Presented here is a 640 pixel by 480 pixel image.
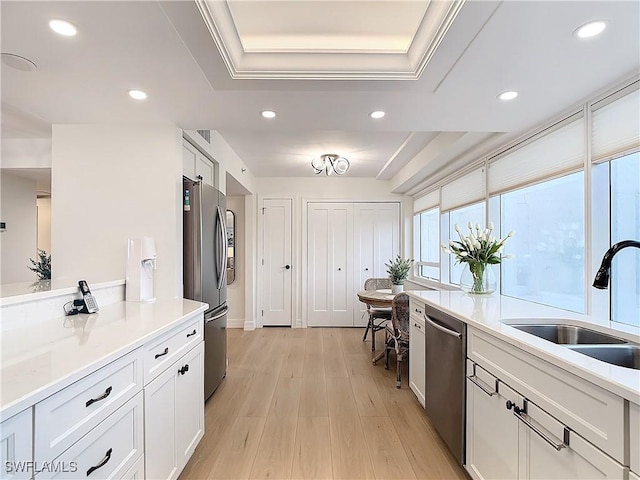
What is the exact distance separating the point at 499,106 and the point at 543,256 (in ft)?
4.17

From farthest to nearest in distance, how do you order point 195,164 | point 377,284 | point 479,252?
point 377,284 → point 195,164 → point 479,252

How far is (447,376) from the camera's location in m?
2.06

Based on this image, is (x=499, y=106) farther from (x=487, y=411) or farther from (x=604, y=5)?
(x=487, y=411)

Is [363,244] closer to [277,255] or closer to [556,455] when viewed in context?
[277,255]

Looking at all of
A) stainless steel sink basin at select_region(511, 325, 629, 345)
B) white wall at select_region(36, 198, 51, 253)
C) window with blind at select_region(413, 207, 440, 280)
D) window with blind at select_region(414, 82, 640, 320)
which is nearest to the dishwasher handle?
stainless steel sink basin at select_region(511, 325, 629, 345)

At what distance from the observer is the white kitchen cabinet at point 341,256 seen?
5.68 m

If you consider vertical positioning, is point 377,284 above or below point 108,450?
above

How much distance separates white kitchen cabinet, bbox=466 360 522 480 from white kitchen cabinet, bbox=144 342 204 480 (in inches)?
61.5

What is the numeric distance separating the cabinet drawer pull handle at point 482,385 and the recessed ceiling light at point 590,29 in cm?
166

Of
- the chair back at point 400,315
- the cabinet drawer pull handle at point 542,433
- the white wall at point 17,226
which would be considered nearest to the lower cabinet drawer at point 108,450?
the cabinet drawer pull handle at point 542,433

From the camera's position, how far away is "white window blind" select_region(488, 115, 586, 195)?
7.45 ft

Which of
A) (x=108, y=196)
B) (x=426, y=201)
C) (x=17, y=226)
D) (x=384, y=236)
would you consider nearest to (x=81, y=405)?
(x=108, y=196)

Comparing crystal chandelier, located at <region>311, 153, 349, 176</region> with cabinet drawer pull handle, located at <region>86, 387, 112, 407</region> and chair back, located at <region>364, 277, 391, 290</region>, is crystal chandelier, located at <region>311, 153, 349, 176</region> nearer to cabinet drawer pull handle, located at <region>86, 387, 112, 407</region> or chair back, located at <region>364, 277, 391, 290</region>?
chair back, located at <region>364, 277, 391, 290</region>

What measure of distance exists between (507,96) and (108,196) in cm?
298
